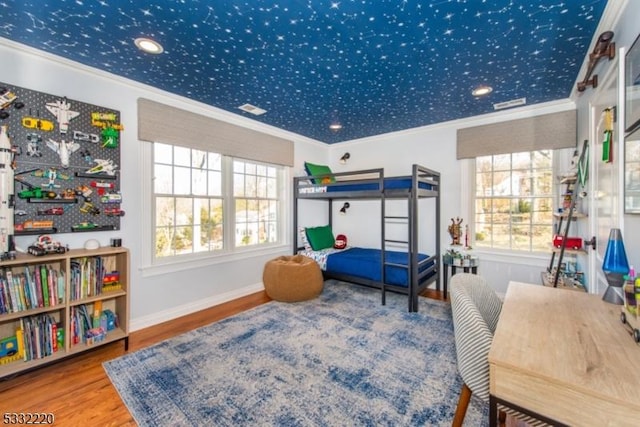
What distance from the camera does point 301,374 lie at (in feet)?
6.64

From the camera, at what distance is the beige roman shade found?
2.82 meters

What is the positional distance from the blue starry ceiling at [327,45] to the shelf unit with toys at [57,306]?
5.33 feet

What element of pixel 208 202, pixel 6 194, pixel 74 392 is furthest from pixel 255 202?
pixel 74 392

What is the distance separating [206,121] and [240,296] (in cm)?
231

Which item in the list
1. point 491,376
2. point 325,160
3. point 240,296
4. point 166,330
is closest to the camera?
point 491,376

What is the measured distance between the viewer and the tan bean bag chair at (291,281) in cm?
339

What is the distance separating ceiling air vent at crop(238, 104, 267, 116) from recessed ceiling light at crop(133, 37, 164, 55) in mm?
1198

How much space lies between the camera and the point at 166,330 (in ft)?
9.07

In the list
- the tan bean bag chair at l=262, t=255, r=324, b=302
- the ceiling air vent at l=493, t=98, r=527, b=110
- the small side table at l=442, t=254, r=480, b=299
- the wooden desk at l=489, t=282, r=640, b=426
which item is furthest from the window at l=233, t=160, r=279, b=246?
the wooden desk at l=489, t=282, r=640, b=426

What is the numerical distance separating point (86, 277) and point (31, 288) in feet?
1.03

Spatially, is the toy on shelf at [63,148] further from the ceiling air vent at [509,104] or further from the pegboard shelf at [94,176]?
the ceiling air vent at [509,104]

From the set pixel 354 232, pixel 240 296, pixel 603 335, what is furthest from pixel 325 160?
pixel 603 335

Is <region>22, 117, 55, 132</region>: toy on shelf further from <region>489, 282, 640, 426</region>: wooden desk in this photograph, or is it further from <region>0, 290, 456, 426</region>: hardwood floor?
<region>489, 282, 640, 426</region>: wooden desk

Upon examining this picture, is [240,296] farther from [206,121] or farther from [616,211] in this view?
[616,211]
